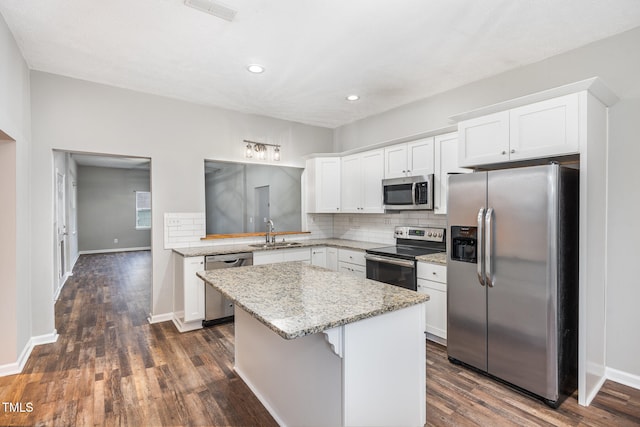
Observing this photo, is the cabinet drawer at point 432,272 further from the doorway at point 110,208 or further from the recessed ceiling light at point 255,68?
the doorway at point 110,208

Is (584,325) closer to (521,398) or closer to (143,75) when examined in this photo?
(521,398)

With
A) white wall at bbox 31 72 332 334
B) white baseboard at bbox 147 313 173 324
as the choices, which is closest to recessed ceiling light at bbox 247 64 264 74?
white wall at bbox 31 72 332 334

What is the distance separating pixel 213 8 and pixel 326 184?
2908mm

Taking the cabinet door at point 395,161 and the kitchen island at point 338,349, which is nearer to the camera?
the kitchen island at point 338,349

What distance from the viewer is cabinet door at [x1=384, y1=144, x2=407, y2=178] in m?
3.88

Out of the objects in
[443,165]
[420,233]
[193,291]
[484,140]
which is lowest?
[193,291]

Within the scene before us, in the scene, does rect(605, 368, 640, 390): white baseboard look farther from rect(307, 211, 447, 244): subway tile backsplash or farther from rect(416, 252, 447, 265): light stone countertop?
rect(307, 211, 447, 244): subway tile backsplash

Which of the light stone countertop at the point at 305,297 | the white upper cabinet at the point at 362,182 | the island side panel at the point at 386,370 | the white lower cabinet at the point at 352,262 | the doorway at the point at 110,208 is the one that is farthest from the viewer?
the doorway at the point at 110,208

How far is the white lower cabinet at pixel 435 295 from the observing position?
3.13 metres

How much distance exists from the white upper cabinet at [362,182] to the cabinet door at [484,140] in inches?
53.0

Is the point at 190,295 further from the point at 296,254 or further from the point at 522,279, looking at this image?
the point at 522,279

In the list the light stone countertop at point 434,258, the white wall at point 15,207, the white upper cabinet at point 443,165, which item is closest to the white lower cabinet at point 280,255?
the light stone countertop at point 434,258

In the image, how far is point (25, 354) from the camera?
294cm

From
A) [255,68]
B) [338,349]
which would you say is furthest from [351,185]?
[338,349]
